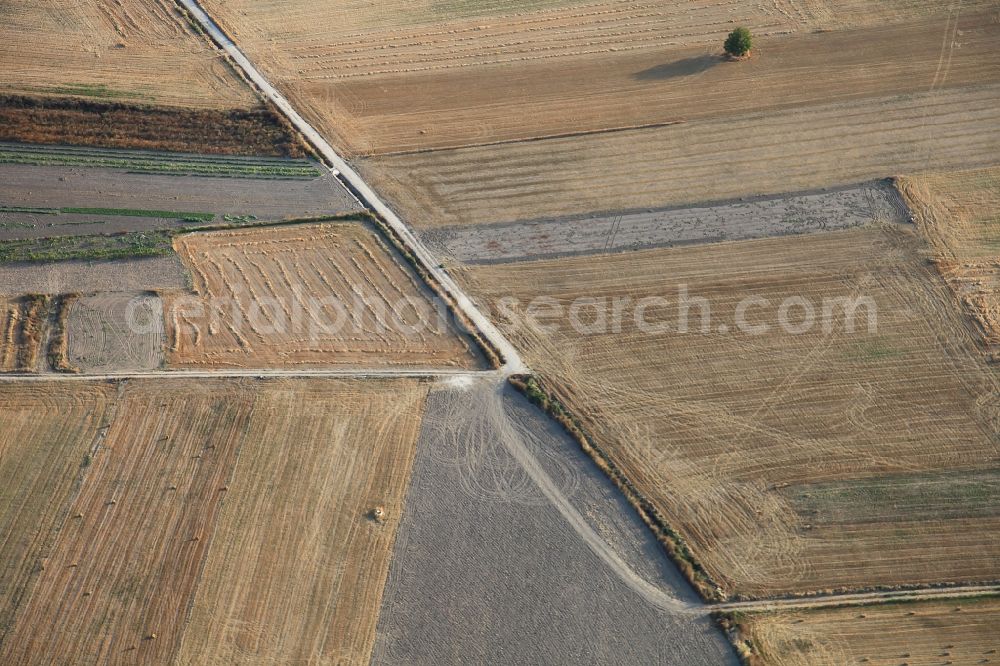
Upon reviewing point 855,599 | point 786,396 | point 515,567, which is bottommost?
point 515,567

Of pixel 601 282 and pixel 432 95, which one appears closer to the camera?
pixel 601 282

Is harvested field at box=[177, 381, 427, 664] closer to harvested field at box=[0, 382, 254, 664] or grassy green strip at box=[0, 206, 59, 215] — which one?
harvested field at box=[0, 382, 254, 664]

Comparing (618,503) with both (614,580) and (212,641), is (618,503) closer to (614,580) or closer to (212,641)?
(614,580)

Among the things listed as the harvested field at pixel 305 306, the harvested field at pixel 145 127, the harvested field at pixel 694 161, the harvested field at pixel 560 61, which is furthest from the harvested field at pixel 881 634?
the harvested field at pixel 145 127

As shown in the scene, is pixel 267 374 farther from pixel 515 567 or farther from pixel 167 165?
pixel 167 165

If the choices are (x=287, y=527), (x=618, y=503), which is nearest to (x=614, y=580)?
(x=618, y=503)

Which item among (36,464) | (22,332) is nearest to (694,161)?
(22,332)
